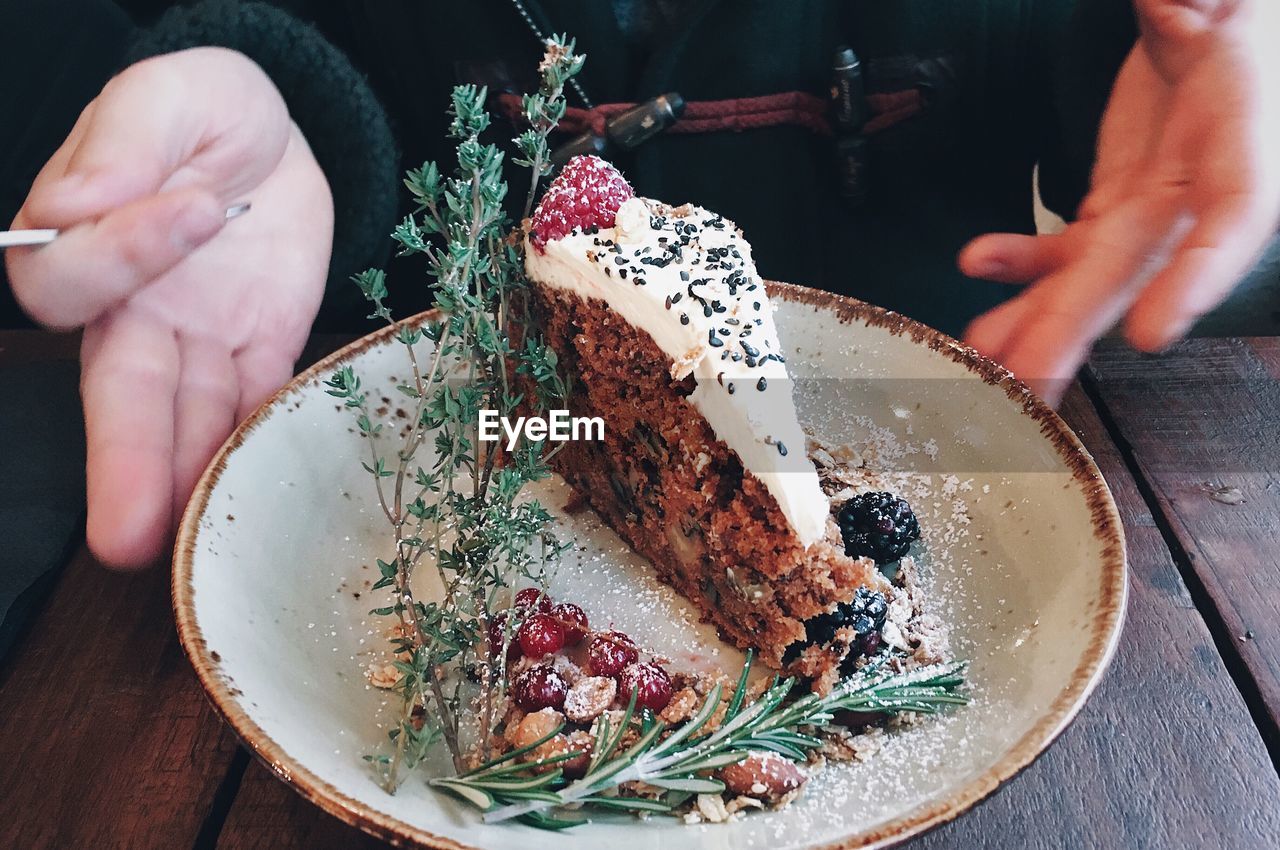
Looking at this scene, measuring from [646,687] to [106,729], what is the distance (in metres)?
0.51

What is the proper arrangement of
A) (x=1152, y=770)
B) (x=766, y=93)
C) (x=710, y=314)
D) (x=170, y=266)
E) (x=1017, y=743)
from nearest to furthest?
(x=1017, y=743) < (x=1152, y=770) < (x=710, y=314) < (x=170, y=266) < (x=766, y=93)

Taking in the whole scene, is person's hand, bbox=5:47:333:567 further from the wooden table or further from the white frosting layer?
the white frosting layer

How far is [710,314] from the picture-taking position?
89 cm

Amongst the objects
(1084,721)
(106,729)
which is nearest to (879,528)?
(1084,721)

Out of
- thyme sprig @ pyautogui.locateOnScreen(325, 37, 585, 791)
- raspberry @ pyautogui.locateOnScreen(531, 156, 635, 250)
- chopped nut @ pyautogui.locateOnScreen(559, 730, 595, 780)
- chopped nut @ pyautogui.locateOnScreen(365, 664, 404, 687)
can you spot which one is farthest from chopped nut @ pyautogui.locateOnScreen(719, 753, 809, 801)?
raspberry @ pyautogui.locateOnScreen(531, 156, 635, 250)

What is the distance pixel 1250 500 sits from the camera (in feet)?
3.35

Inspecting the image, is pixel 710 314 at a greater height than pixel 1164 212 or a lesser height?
lesser

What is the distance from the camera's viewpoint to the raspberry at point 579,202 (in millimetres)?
985

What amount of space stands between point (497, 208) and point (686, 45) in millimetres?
Result: 530

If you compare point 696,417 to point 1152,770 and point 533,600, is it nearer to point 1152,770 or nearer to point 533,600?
point 533,600

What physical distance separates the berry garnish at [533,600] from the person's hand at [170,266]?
40 centimetres

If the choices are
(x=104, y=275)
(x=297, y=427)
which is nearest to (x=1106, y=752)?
(x=297, y=427)

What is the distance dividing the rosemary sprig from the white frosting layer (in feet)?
0.52

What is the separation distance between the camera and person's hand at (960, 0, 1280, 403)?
76 cm
